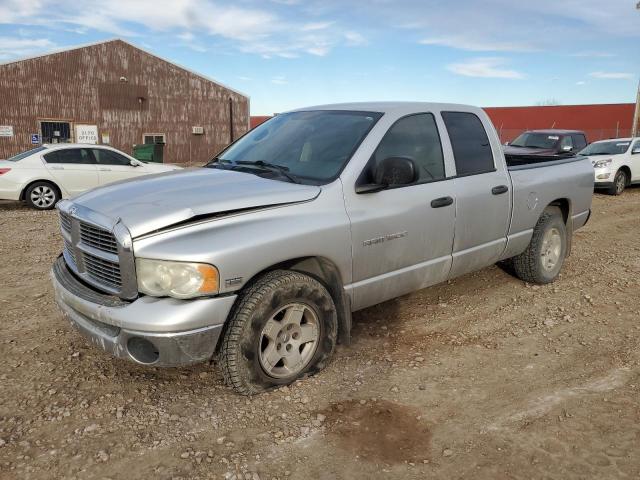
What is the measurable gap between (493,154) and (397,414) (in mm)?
2683

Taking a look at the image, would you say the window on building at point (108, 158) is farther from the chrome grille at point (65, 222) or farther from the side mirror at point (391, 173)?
the side mirror at point (391, 173)

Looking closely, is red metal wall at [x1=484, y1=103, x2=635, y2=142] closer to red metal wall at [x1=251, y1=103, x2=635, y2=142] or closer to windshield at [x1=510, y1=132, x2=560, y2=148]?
red metal wall at [x1=251, y1=103, x2=635, y2=142]

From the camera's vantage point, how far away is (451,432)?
3.02 m

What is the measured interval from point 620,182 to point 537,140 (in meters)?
2.37

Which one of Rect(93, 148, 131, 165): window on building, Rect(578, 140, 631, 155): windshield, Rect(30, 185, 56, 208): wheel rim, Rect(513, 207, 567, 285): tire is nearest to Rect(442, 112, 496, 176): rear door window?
Rect(513, 207, 567, 285): tire

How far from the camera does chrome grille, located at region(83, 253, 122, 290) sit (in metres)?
3.03

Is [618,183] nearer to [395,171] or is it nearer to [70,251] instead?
[395,171]

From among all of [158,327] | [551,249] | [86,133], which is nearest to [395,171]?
[158,327]

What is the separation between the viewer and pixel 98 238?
124 inches

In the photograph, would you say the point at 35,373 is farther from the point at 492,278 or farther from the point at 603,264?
the point at 603,264

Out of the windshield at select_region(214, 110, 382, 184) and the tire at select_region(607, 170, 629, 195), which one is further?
the tire at select_region(607, 170, 629, 195)

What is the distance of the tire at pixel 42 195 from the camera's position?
1083 centimetres

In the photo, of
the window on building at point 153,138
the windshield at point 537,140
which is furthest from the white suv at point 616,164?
the window on building at point 153,138

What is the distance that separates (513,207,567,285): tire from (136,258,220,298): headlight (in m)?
3.77
